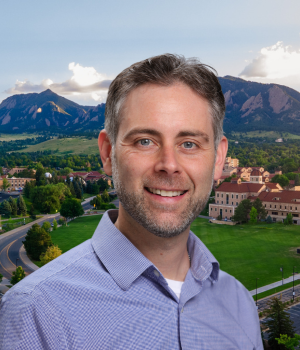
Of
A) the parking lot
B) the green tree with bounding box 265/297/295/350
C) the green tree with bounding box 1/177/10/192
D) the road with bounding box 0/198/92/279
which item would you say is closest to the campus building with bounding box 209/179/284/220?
the parking lot

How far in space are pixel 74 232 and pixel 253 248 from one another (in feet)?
47.3

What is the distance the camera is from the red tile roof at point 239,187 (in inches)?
1357

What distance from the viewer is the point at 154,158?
4.20 feet

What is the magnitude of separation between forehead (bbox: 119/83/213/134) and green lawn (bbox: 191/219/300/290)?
17.6 meters

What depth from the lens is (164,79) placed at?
1.32m

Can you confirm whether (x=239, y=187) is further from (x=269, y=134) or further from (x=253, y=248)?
(x=269, y=134)

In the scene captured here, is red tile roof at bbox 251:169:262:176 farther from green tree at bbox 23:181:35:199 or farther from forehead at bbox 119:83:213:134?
forehead at bbox 119:83:213:134

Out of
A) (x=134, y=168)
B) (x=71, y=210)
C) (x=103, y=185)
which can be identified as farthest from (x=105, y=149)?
(x=103, y=185)

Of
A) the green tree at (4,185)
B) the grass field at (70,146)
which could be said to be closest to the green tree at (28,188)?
the green tree at (4,185)

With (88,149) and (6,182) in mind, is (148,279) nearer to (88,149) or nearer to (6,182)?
(6,182)

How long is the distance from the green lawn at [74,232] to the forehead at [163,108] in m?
24.5

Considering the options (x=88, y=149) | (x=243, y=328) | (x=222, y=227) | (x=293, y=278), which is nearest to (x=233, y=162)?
(x=222, y=227)

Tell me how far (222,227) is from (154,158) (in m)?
30.4

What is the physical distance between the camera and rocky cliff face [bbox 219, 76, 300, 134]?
84.2m
